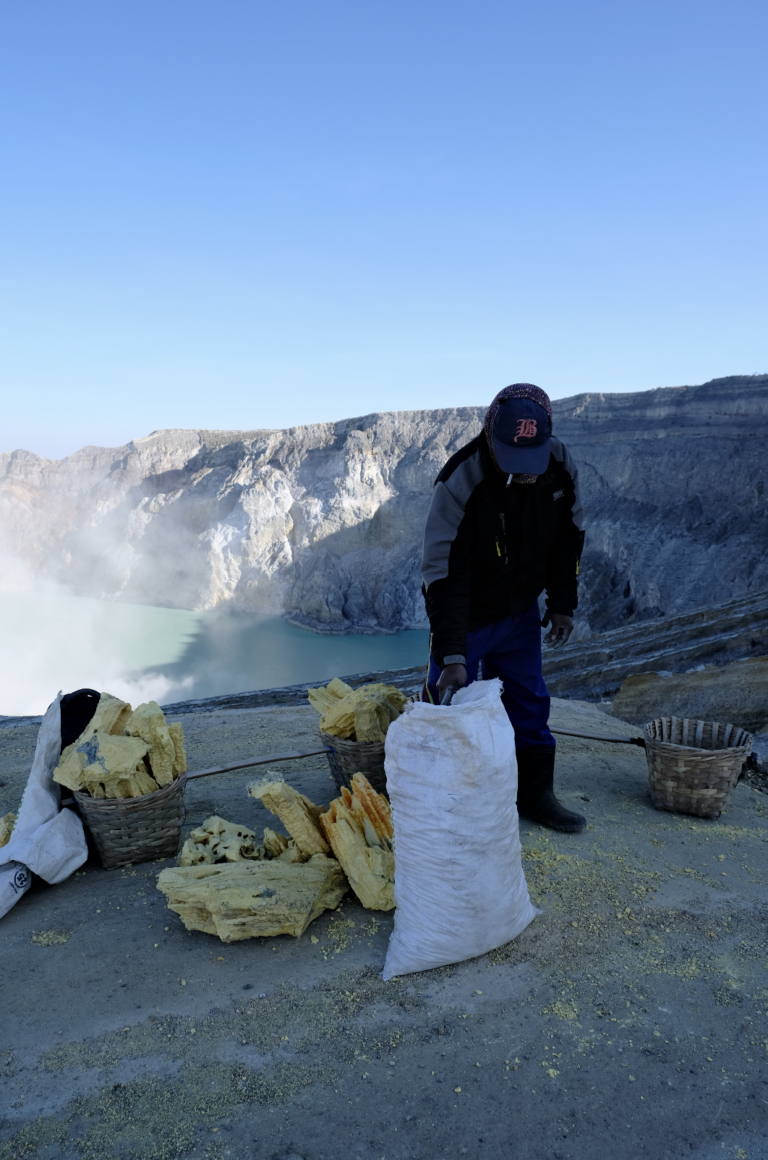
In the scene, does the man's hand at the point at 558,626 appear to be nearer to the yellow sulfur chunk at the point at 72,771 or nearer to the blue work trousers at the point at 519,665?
the blue work trousers at the point at 519,665

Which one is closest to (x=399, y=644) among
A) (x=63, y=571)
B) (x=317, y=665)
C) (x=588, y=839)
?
(x=317, y=665)

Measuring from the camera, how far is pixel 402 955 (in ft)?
6.34

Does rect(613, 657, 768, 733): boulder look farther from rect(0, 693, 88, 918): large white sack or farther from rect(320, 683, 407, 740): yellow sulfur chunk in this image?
rect(0, 693, 88, 918): large white sack

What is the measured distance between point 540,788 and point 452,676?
87 centimetres

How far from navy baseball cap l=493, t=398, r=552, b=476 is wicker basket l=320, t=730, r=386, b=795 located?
4.19 ft

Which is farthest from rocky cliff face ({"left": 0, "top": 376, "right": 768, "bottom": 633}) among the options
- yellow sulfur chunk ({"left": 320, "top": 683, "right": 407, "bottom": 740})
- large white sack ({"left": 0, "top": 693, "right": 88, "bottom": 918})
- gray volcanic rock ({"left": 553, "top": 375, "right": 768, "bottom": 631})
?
large white sack ({"left": 0, "top": 693, "right": 88, "bottom": 918})

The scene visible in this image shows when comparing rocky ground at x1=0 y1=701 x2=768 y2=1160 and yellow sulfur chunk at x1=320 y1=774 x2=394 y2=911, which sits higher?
yellow sulfur chunk at x1=320 y1=774 x2=394 y2=911

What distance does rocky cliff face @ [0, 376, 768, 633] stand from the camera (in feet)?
61.1

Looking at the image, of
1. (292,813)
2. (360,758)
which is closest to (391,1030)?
(292,813)

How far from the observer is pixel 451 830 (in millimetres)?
1869

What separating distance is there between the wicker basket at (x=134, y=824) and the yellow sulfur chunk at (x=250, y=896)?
33cm

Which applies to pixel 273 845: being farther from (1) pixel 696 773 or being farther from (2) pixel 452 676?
(1) pixel 696 773

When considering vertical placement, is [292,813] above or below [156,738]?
below

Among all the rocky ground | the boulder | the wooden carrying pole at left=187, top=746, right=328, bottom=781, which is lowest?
the boulder
